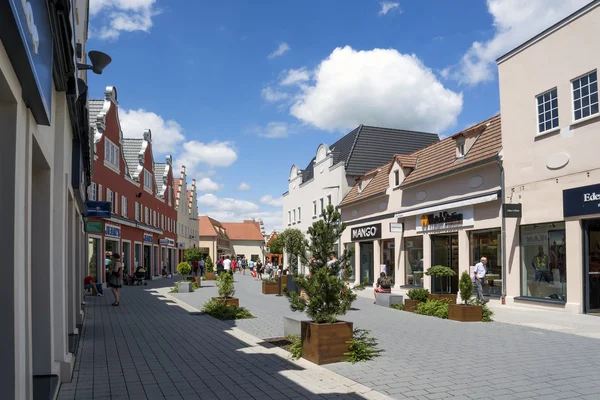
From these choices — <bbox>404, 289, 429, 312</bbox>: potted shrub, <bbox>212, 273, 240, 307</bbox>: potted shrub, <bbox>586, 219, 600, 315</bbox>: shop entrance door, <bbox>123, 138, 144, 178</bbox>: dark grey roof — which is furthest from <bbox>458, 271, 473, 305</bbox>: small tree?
<bbox>123, 138, 144, 178</bbox>: dark grey roof

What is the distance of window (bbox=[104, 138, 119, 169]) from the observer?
31109mm

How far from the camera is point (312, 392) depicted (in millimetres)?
6496

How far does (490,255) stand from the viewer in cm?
1823

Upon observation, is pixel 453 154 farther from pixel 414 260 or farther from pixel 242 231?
pixel 242 231

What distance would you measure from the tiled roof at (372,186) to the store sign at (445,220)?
4.57 meters

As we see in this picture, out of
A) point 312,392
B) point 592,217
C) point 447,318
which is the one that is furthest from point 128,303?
point 592,217

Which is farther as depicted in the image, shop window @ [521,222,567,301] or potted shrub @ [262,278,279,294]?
potted shrub @ [262,278,279,294]

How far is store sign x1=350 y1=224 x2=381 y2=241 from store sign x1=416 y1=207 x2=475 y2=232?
4543 mm

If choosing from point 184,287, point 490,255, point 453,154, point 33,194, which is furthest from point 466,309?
point 184,287

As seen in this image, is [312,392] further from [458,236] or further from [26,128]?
[458,236]

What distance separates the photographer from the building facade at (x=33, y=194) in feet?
11.4

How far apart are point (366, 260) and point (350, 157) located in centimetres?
798

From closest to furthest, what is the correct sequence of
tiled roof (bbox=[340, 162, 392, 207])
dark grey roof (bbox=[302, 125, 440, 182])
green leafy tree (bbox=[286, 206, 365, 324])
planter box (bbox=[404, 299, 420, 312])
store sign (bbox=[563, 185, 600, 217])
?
green leafy tree (bbox=[286, 206, 365, 324])
store sign (bbox=[563, 185, 600, 217])
planter box (bbox=[404, 299, 420, 312])
tiled roof (bbox=[340, 162, 392, 207])
dark grey roof (bbox=[302, 125, 440, 182])

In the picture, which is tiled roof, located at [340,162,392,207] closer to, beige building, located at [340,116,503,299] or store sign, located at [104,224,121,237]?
beige building, located at [340,116,503,299]
